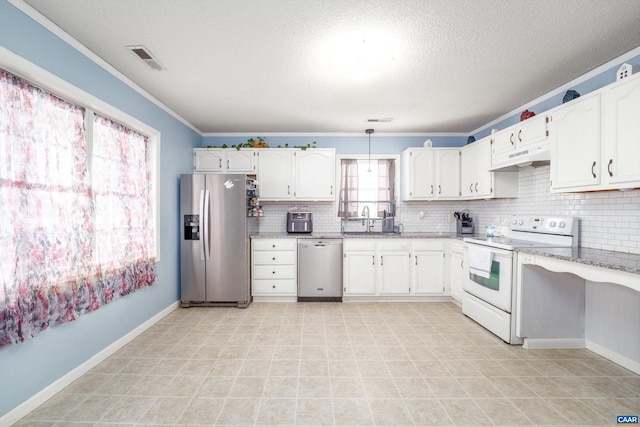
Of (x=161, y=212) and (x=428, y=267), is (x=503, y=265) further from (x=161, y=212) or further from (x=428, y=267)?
(x=161, y=212)

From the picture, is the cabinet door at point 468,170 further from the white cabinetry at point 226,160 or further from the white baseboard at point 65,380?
the white baseboard at point 65,380

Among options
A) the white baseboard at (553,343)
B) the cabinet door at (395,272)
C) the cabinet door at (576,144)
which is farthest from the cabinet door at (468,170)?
the white baseboard at (553,343)

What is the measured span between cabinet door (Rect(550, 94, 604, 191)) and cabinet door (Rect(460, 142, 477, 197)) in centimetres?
144

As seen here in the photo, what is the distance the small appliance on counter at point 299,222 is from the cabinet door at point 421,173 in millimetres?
1675

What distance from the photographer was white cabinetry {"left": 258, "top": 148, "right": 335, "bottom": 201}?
4.46 metres

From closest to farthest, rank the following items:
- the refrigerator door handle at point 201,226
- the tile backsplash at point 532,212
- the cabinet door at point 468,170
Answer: the tile backsplash at point 532,212 < the refrigerator door handle at point 201,226 < the cabinet door at point 468,170

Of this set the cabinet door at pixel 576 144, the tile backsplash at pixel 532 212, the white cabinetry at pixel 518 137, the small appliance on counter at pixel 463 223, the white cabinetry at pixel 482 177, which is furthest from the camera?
the small appliance on counter at pixel 463 223

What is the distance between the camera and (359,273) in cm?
414

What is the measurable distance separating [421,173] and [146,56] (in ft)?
12.3

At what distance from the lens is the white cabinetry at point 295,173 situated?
4.46m

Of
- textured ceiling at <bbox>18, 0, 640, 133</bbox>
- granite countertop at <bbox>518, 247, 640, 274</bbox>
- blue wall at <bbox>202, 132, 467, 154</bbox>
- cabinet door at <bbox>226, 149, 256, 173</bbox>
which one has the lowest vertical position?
granite countertop at <bbox>518, 247, 640, 274</bbox>

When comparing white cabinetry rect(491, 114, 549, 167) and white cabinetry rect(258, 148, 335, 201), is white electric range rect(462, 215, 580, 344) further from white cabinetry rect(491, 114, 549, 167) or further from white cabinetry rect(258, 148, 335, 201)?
white cabinetry rect(258, 148, 335, 201)

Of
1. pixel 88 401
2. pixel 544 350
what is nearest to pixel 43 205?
pixel 88 401

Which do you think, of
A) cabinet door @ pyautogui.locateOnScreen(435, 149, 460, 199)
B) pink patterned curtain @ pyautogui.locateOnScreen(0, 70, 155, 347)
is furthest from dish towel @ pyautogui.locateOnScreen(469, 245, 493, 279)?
pink patterned curtain @ pyautogui.locateOnScreen(0, 70, 155, 347)
